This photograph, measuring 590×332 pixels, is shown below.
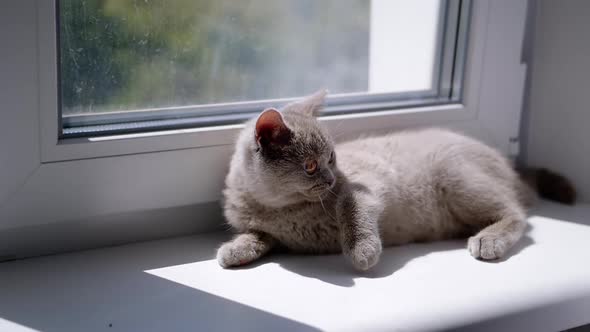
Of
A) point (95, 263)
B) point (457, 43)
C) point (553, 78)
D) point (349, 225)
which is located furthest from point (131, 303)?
point (553, 78)

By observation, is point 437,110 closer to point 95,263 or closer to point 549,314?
point 549,314

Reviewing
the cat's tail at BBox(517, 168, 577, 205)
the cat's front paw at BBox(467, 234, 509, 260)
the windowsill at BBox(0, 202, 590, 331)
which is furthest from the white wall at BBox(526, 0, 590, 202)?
the cat's front paw at BBox(467, 234, 509, 260)

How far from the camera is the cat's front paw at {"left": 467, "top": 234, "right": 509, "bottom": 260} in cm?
112

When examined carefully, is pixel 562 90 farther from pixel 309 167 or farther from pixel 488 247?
pixel 309 167

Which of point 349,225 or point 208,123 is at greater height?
point 208,123

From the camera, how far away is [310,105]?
1233 millimetres

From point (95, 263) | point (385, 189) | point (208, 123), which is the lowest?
point (95, 263)

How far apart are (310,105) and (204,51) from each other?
0.26m

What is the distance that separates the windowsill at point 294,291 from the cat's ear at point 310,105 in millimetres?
315

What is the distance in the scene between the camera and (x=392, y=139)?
1.35m

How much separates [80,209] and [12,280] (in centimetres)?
18

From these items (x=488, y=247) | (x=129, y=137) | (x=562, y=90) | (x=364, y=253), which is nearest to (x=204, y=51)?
(x=129, y=137)

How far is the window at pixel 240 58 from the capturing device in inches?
43.3

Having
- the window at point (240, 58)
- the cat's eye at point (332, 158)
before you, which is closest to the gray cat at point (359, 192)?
the cat's eye at point (332, 158)
